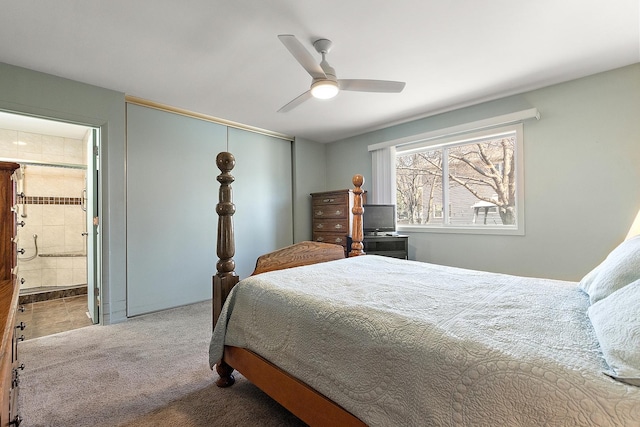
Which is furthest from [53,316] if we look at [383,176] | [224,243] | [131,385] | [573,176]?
[573,176]

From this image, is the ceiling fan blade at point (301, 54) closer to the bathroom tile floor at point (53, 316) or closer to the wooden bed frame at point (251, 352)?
the wooden bed frame at point (251, 352)

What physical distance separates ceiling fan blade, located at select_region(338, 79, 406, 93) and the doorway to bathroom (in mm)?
3340

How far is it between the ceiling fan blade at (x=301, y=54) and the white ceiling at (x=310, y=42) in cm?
26

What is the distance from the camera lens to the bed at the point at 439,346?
689 mm

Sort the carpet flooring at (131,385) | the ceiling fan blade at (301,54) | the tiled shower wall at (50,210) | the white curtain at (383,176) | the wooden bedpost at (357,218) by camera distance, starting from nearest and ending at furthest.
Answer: the carpet flooring at (131,385) → the ceiling fan blade at (301,54) → the wooden bedpost at (357,218) → the tiled shower wall at (50,210) → the white curtain at (383,176)

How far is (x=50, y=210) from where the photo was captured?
4230 millimetres

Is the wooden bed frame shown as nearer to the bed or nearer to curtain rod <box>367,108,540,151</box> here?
the bed

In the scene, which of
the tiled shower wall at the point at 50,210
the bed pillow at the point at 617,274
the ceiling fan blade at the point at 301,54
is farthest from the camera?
the tiled shower wall at the point at 50,210

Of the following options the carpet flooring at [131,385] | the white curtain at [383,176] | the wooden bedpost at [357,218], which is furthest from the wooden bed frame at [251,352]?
the white curtain at [383,176]

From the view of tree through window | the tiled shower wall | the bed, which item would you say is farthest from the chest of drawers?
the tiled shower wall

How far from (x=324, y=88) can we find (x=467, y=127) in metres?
2.17

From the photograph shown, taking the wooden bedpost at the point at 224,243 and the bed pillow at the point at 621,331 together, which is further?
the wooden bedpost at the point at 224,243

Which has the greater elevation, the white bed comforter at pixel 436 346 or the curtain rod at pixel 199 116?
the curtain rod at pixel 199 116

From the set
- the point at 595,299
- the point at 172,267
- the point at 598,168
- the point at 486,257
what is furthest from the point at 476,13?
the point at 172,267
